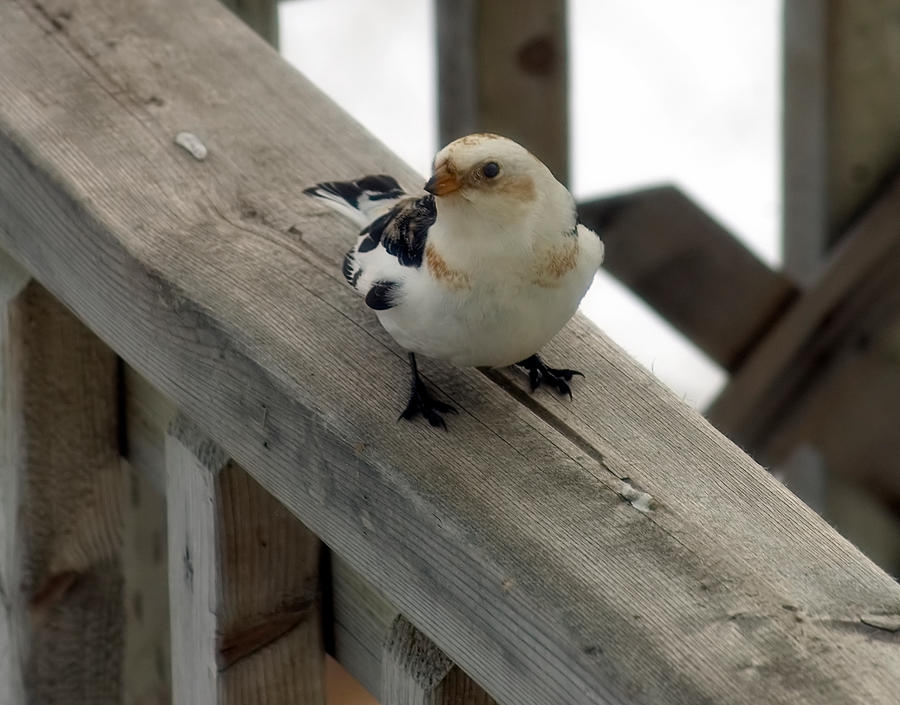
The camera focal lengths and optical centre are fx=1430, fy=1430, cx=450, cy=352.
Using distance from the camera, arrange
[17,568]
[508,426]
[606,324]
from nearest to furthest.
Answer: [508,426] → [17,568] → [606,324]

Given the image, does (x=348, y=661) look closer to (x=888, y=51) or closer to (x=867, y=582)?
(x=867, y=582)

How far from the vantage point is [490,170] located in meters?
1.14

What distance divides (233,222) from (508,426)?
369mm

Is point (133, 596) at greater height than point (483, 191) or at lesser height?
lesser

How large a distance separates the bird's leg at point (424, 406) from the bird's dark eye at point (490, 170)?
0.18 meters

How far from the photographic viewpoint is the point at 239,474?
1.20 m

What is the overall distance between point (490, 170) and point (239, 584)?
0.40 meters

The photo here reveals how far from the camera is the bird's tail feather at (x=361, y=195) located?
133cm

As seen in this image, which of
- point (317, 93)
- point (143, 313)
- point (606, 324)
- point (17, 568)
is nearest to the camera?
point (143, 313)

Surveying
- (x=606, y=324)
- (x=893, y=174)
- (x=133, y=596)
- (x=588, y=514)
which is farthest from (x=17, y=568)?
(x=606, y=324)

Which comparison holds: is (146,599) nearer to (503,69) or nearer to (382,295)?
(382,295)

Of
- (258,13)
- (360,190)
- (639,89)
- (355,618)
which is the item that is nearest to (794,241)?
(258,13)

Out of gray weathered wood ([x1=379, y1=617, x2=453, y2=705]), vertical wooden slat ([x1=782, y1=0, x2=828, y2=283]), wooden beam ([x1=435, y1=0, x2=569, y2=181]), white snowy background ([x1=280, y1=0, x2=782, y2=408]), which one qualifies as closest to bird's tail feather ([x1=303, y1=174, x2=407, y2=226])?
gray weathered wood ([x1=379, y1=617, x2=453, y2=705])

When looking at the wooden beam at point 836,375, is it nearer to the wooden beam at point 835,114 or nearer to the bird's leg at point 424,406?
the wooden beam at point 835,114
